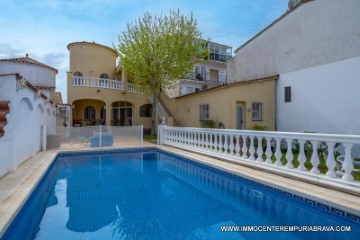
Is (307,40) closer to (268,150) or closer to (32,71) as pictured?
(268,150)

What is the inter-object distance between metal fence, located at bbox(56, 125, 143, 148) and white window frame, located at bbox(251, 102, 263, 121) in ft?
24.8

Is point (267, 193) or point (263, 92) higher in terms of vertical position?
point (263, 92)

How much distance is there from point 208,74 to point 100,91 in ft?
44.7

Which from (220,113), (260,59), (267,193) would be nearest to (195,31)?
(260,59)

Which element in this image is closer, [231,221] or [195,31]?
[231,221]

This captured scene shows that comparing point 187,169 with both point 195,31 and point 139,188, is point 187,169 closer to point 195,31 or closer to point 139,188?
point 139,188

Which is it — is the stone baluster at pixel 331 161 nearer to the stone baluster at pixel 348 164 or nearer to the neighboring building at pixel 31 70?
the stone baluster at pixel 348 164

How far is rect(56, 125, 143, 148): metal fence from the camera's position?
13173mm

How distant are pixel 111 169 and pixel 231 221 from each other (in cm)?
604

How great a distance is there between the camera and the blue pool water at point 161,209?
397 centimetres

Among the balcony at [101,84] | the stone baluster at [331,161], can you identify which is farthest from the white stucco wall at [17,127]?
the balcony at [101,84]

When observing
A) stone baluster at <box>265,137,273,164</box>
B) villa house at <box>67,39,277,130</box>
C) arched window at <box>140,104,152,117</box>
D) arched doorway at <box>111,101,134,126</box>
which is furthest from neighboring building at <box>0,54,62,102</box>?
stone baluster at <box>265,137,273,164</box>

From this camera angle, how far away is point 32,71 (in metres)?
19.7

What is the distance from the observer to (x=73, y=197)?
5887mm
